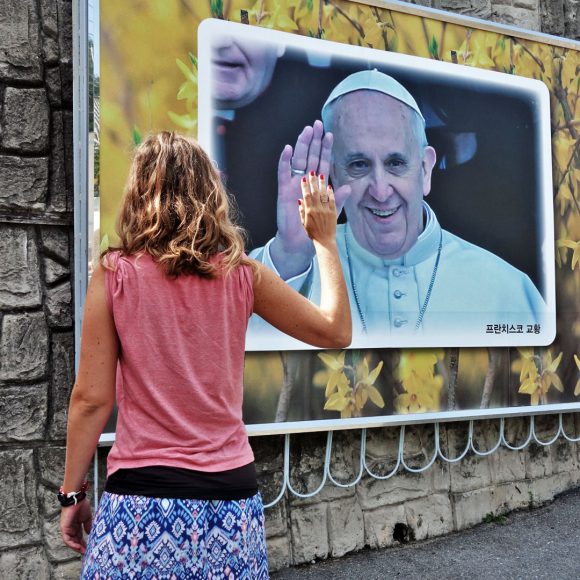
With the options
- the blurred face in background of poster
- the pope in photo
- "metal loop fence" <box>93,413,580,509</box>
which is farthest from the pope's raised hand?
"metal loop fence" <box>93,413,580,509</box>

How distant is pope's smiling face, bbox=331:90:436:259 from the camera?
369 centimetres

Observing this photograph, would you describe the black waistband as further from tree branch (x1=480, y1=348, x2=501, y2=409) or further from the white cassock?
tree branch (x1=480, y1=348, x2=501, y2=409)

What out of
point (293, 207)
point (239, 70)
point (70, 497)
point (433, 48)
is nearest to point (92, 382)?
point (70, 497)

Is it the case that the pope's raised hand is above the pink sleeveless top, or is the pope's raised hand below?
above

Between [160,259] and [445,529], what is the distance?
118 inches

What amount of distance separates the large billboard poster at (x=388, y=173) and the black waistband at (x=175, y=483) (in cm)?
175

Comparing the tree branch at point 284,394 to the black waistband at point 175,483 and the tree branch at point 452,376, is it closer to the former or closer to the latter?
the tree branch at point 452,376

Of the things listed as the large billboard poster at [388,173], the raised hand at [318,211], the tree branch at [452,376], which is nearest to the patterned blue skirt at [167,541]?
the raised hand at [318,211]

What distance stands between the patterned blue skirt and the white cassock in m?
1.88

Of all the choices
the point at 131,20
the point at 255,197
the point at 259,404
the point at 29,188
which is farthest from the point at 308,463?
the point at 131,20

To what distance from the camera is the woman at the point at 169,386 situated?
151 cm

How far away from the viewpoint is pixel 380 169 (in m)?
3.76

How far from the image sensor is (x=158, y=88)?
3242 millimetres

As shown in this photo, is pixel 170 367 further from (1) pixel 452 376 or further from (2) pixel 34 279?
(1) pixel 452 376
